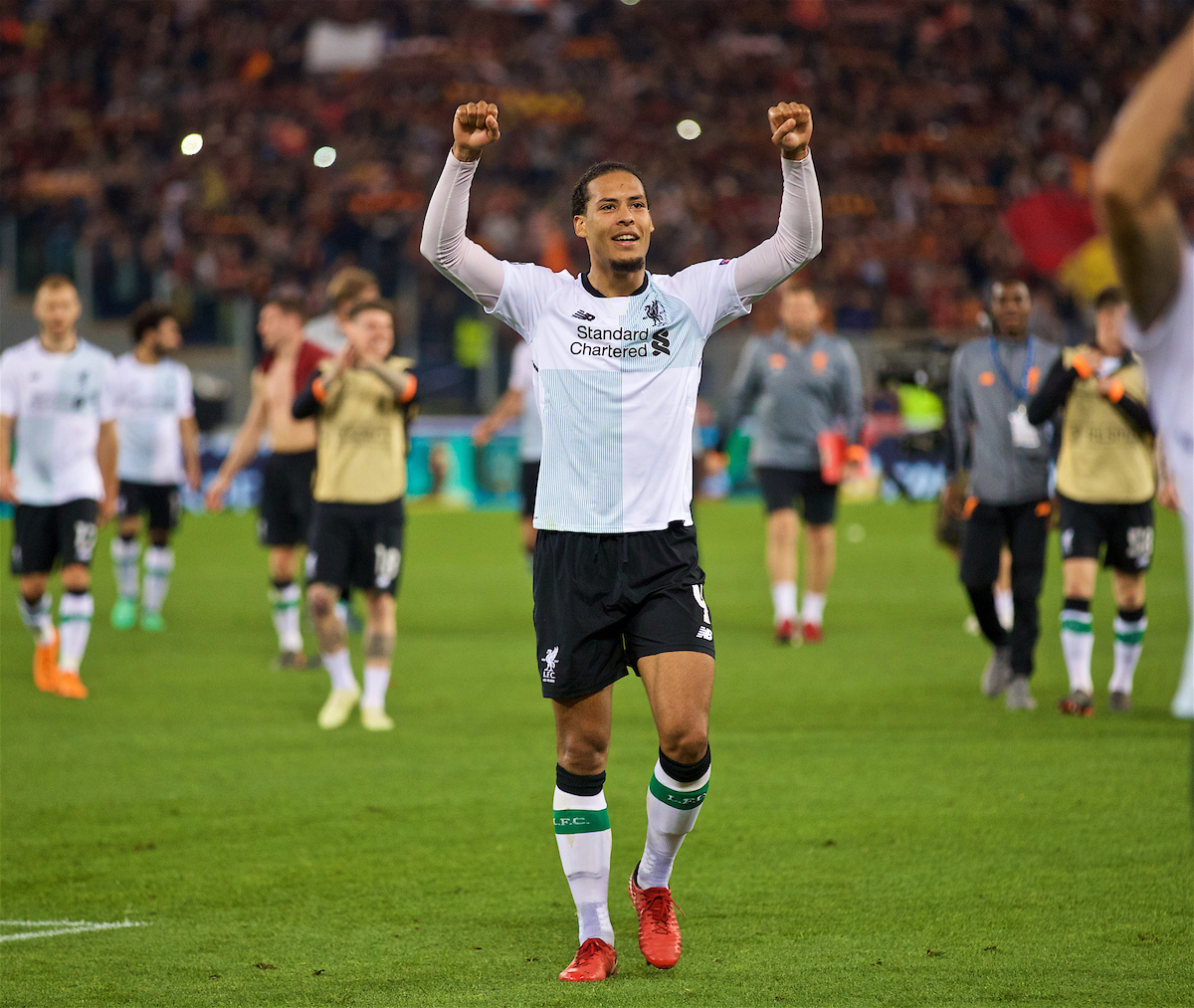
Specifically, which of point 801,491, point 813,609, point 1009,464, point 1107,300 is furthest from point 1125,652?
point 801,491

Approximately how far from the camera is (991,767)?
7770mm

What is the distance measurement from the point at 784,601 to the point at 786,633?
24cm

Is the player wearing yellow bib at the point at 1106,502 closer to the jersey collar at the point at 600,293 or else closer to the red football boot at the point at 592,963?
the jersey collar at the point at 600,293

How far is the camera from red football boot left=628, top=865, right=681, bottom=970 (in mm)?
4836

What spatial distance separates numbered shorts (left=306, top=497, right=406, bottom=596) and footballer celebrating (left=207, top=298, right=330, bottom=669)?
6.86 ft

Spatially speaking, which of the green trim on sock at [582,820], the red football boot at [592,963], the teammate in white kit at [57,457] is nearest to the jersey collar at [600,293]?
the green trim on sock at [582,820]

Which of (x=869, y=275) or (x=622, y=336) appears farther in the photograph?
(x=869, y=275)

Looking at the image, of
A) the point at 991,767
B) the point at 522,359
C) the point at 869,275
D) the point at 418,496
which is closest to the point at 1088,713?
the point at 991,767

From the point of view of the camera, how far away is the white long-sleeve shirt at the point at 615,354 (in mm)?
4734

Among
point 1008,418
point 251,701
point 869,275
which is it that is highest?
point 869,275

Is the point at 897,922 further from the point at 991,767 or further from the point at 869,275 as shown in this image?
the point at 869,275

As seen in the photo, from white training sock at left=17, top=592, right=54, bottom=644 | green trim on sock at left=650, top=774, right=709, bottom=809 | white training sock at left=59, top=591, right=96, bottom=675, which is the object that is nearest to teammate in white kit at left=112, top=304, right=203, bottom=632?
white training sock at left=17, top=592, right=54, bottom=644

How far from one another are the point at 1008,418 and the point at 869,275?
64.2ft

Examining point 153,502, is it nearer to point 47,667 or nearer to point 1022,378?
point 47,667
